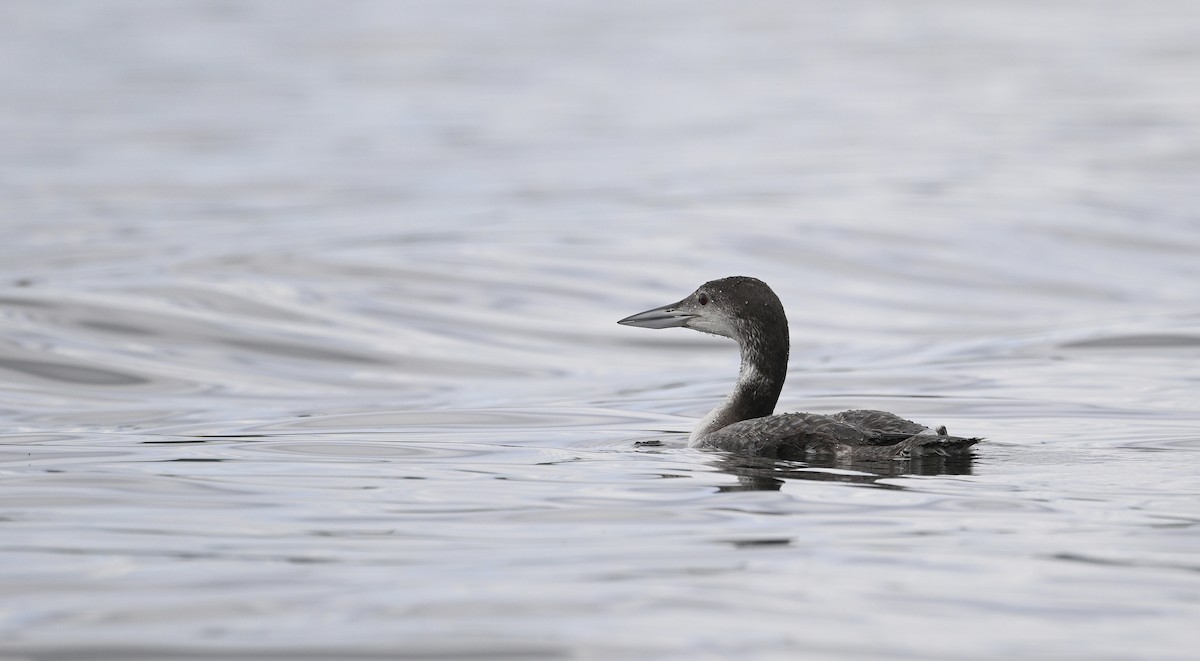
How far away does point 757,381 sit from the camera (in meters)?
11.5

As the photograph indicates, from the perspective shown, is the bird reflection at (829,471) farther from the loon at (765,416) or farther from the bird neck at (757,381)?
the bird neck at (757,381)

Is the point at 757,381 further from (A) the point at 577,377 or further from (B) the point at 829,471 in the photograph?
(A) the point at 577,377

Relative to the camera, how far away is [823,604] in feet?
23.5

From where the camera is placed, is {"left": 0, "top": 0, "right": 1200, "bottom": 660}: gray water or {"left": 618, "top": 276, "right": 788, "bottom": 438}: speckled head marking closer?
{"left": 0, "top": 0, "right": 1200, "bottom": 660}: gray water

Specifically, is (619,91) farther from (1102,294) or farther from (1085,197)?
(1102,294)

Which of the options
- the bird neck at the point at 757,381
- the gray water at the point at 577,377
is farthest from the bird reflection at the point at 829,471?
the bird neck at the point at 757,381

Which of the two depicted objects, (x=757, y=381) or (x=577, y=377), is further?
(x=577, y=377)

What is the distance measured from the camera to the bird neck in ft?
37.4

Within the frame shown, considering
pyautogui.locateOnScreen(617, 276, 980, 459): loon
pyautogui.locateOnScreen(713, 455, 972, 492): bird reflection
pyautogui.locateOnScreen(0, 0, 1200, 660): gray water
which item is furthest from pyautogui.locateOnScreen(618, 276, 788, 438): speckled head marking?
pyautogui.locateOnScreen(713, 455, 972, 492): bird reflection

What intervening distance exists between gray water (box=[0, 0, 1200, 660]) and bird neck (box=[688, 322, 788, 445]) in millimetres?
579

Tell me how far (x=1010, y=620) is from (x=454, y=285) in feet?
47.4

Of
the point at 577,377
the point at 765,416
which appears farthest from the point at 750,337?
the point at 577,377

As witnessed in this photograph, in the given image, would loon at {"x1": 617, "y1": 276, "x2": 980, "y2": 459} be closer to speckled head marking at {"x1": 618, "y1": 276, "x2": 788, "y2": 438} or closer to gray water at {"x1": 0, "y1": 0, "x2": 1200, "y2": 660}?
speckled head marking at {"x1": 618, "y1": 276, "x2": 788, "y2": 438}

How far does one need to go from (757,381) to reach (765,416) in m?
0.37
